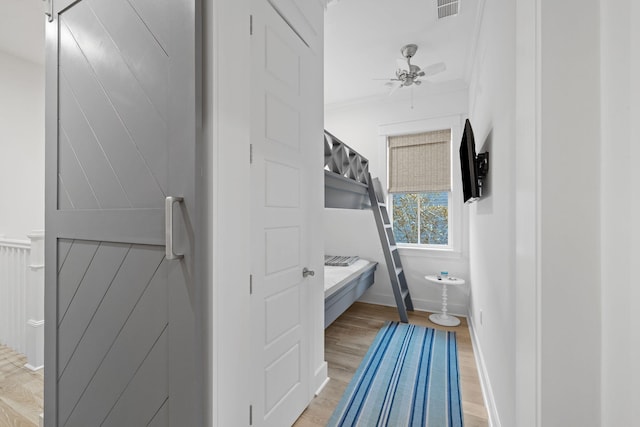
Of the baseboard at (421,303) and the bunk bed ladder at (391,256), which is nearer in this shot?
the bunk bed ladder at (391,256)

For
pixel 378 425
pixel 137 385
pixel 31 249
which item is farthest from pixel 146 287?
pixel 31 249

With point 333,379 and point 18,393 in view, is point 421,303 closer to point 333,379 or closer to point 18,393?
point 333,379

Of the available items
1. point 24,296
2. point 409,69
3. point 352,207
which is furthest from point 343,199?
point 24,296

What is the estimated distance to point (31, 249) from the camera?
2428 millimetres

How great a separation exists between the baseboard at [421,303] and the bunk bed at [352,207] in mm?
146

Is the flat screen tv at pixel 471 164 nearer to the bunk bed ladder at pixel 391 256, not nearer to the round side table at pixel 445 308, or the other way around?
the bunk bed ladder at pixel 391 256

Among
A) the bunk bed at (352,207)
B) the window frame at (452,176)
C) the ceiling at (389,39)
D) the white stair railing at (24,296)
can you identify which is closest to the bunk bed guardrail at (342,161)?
the bunk bed at (352,207)

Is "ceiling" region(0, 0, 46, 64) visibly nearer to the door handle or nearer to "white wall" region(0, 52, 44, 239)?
"white wall" region(0, 52, 44, 239)

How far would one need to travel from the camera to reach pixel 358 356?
2578 mm

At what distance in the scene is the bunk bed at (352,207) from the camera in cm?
262

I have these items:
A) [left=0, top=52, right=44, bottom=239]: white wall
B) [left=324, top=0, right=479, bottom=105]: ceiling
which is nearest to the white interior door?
[left=324, top=0, right=479, bottom=105]: ceiling

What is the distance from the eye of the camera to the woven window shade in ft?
12.4

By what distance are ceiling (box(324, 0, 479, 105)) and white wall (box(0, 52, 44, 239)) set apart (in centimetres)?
328

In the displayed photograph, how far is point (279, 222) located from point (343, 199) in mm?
1450
